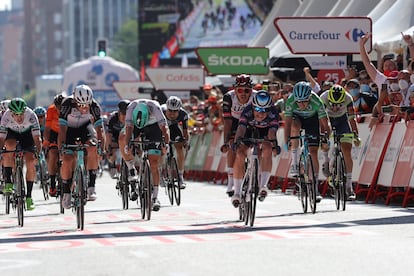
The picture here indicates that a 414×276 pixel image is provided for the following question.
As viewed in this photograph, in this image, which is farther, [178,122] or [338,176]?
[178,122]

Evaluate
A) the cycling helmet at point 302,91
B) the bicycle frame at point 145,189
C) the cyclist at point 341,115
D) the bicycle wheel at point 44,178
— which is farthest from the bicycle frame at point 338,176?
the bicycle wheel at point 44,178

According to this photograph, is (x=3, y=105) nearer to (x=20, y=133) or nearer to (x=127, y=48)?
(x=20, y=133)

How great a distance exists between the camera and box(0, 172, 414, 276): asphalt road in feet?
37.7

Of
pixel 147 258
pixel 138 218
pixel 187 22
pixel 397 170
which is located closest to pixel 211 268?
pixel 147 258

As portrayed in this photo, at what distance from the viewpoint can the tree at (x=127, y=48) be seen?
19025cm

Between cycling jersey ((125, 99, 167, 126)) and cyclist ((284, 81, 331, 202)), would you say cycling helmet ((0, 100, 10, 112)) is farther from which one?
cyclist ((284, 81, 331, 202))

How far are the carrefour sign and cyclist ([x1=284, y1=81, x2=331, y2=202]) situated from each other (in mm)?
8246

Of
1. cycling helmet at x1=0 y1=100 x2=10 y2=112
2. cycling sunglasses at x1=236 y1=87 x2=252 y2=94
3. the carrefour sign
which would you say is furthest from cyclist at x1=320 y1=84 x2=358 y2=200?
the carrefour sign

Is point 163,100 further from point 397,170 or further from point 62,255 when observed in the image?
point 62,255

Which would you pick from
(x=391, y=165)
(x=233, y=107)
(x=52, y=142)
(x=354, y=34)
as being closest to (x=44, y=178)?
(x=52, y=142)

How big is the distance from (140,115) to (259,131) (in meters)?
2.65

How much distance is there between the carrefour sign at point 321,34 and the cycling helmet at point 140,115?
838cm

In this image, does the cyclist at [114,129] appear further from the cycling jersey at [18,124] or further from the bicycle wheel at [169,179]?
the cycling jersey at [18,124]

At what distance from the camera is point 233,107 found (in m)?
18.1
